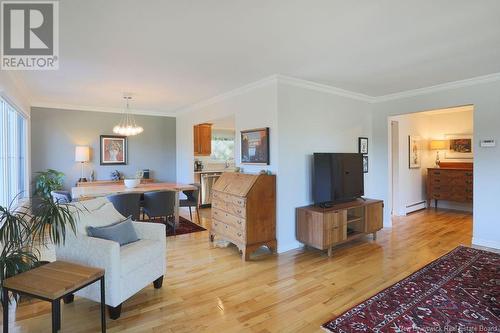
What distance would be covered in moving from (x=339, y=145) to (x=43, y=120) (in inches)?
230

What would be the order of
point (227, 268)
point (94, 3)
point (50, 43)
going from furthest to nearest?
point (227, 268) < point (50, 43) < point (94, 3)

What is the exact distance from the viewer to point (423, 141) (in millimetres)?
6934

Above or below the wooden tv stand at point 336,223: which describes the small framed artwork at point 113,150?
above

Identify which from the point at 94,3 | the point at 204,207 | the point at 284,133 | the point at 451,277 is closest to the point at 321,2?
the point at 94,3

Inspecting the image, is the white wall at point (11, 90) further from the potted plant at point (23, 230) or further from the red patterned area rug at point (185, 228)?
the red patterned area rug at point (185, 228)

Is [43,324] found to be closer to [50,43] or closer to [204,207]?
[50,43]

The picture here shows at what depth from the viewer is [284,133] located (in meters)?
3.90

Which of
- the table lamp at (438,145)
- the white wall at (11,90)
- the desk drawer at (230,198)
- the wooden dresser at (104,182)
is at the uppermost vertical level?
the white wall at (11,90)

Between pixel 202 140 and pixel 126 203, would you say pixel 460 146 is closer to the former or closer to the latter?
pixel 202 140

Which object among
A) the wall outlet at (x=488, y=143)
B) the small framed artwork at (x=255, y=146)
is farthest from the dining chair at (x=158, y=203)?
the wall outlet at (x=488, y=143)

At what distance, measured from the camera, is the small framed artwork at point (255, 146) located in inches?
156

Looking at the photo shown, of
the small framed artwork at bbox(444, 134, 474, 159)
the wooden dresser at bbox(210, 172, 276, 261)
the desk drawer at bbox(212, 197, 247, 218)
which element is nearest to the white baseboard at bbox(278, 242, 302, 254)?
the wooden dresser at bbox(210, 172, 276, 261)

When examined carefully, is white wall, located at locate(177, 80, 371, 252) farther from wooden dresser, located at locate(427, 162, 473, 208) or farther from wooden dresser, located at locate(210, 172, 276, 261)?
wooden dresser, located at locate(427, 162, 473, 208)

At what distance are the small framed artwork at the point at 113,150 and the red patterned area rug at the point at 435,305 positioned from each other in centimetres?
576
